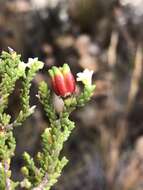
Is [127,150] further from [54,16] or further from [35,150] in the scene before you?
[54,16]

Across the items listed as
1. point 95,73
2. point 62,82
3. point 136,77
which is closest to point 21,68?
point 62,82

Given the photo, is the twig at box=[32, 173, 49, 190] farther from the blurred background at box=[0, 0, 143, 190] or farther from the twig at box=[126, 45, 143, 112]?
the twig at box=[126, 45, 143, 112]

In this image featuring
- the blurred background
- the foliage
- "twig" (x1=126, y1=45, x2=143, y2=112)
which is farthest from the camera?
"twig" (x1=126, y1=45, x2=143, y2=112)

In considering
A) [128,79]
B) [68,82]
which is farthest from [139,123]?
[68,82]

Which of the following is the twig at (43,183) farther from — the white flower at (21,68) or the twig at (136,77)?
the twig at (136,77)

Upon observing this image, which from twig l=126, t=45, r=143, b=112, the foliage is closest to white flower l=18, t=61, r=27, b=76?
the foliage

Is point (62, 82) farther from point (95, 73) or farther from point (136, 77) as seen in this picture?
point (95, 73)

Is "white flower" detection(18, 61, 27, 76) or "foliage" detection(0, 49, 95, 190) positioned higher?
"white flower" detection(18, 61, 27, 76)
